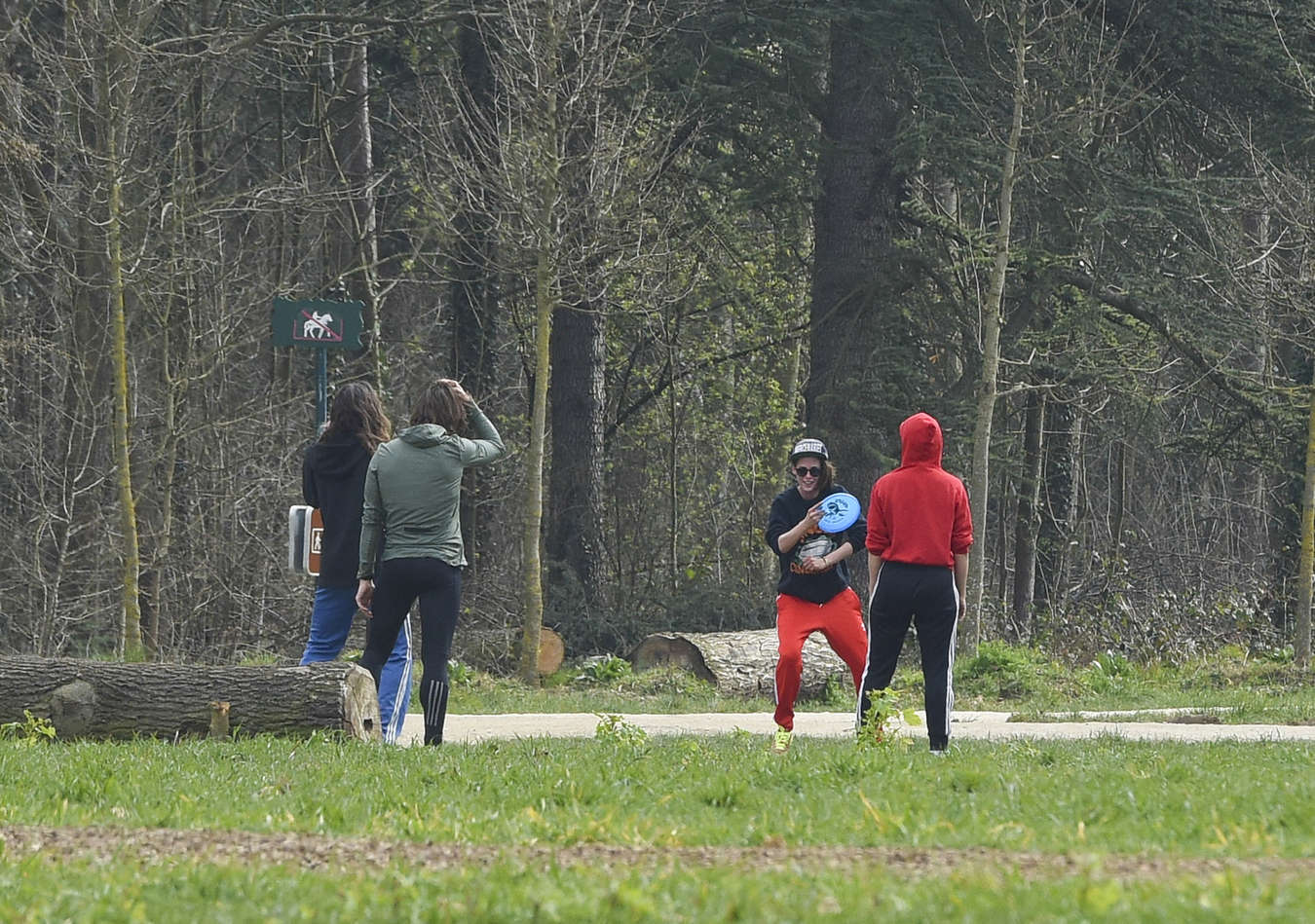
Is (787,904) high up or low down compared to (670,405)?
down

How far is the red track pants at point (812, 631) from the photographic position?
10.3m

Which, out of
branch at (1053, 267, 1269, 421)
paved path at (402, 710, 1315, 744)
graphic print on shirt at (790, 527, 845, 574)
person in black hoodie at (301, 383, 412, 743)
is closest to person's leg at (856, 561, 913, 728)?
graphic print on shirt at (790, 527, 845, 574)

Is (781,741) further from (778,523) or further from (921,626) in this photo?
(778,523)

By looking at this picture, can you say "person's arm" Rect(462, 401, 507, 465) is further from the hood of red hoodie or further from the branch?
the branch

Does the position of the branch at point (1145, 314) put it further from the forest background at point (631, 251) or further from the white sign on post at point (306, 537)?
the white sign on post at point (306, 537)

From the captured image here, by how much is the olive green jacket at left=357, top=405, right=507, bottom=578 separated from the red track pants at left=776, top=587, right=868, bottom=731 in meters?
1.95

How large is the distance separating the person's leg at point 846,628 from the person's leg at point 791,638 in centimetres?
8

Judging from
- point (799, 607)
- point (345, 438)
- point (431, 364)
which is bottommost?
point (799, 607)

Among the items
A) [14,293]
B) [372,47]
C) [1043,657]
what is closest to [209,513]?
[14,293]

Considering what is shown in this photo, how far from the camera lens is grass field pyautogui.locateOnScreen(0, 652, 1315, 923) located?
5.11 m

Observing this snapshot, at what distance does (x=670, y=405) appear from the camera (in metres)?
28.1

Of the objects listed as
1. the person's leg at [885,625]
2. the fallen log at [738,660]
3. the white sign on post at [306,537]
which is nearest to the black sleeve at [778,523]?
the person's leg at [885,625]

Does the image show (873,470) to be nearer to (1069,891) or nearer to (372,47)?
(372,47)

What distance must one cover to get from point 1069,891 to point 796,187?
15989mm
